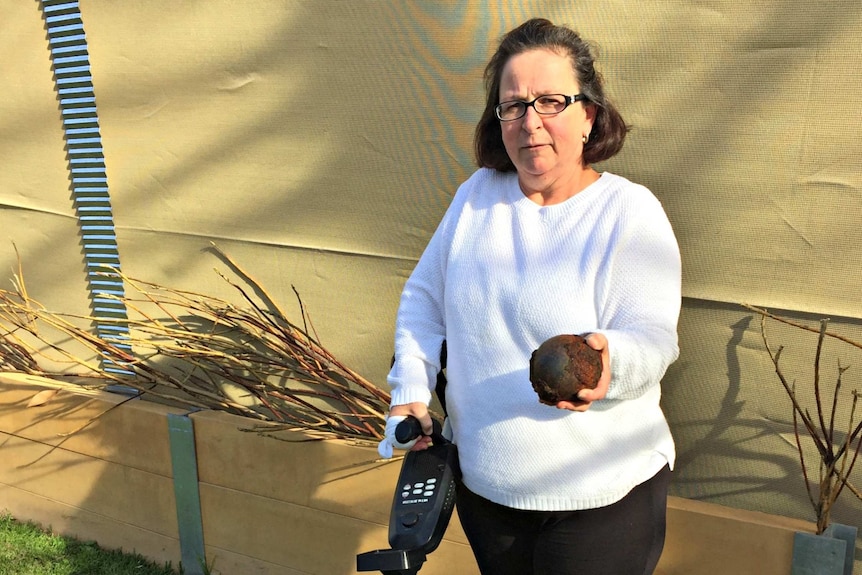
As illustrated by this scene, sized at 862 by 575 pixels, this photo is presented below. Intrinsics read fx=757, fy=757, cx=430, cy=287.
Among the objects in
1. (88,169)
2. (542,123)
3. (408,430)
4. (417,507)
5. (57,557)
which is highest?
(542,123)

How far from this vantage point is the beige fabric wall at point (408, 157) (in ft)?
6.57

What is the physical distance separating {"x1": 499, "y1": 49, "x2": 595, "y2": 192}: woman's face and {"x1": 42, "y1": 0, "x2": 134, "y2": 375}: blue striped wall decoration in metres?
2.09

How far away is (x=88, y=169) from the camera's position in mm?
3299

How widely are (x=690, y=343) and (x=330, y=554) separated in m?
1.55

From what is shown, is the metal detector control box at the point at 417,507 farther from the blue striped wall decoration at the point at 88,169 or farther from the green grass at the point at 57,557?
the green grass at the point at 57,557

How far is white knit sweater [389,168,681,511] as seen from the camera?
5.12 feet

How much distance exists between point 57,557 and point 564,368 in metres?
2.96

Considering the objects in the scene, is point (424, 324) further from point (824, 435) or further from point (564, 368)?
point (824, 435)

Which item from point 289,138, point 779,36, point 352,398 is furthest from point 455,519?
point 779,36

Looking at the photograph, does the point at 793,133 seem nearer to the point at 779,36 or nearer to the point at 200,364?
the point at 779,36

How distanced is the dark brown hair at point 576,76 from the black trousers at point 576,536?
78 cm

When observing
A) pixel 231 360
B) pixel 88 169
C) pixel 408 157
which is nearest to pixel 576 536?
pixel 408 157

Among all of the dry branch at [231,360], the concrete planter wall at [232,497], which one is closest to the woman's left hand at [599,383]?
the concrete planter wall at [232,497]

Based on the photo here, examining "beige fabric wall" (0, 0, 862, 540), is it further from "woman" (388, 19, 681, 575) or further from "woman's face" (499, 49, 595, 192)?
"woman's face" (499, 49, 595, 192)
